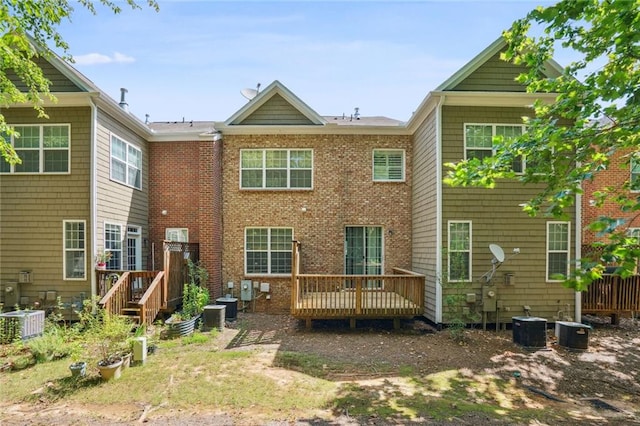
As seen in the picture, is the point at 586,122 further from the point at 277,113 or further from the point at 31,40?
the point at 31,40

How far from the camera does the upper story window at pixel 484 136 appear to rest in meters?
8.74

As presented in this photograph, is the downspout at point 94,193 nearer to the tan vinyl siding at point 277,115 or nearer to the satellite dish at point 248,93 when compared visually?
the tan vinyl siding at point 277,115

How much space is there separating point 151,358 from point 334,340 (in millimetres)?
3856

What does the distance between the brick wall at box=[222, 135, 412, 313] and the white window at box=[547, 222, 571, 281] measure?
378 cm

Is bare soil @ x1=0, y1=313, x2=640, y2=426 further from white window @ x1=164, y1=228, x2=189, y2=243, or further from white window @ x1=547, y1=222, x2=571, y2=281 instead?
white window @ x1=164, y1=228, x2=189, y2=243

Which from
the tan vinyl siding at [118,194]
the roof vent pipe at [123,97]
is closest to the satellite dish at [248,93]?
the tan vinyl siding at [118,194]

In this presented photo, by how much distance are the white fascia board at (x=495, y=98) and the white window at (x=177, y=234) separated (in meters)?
8.70

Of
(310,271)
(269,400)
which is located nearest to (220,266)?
(310,271)

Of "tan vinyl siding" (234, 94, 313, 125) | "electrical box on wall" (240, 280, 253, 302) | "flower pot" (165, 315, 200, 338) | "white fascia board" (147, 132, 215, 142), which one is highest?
"tan vinyl siding" (234, 94, 313, 125)

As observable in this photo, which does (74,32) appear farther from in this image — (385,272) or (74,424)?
(385,272)

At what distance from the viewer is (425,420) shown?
14.4 ft

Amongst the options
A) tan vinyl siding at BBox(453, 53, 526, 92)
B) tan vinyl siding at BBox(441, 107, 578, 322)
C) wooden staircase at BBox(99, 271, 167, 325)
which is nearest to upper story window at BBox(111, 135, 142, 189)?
wooden staircase at BBox(99, 271, 167, 325)

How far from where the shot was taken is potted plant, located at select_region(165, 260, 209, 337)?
25.8 feet

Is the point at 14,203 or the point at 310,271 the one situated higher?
the point at 14,203
